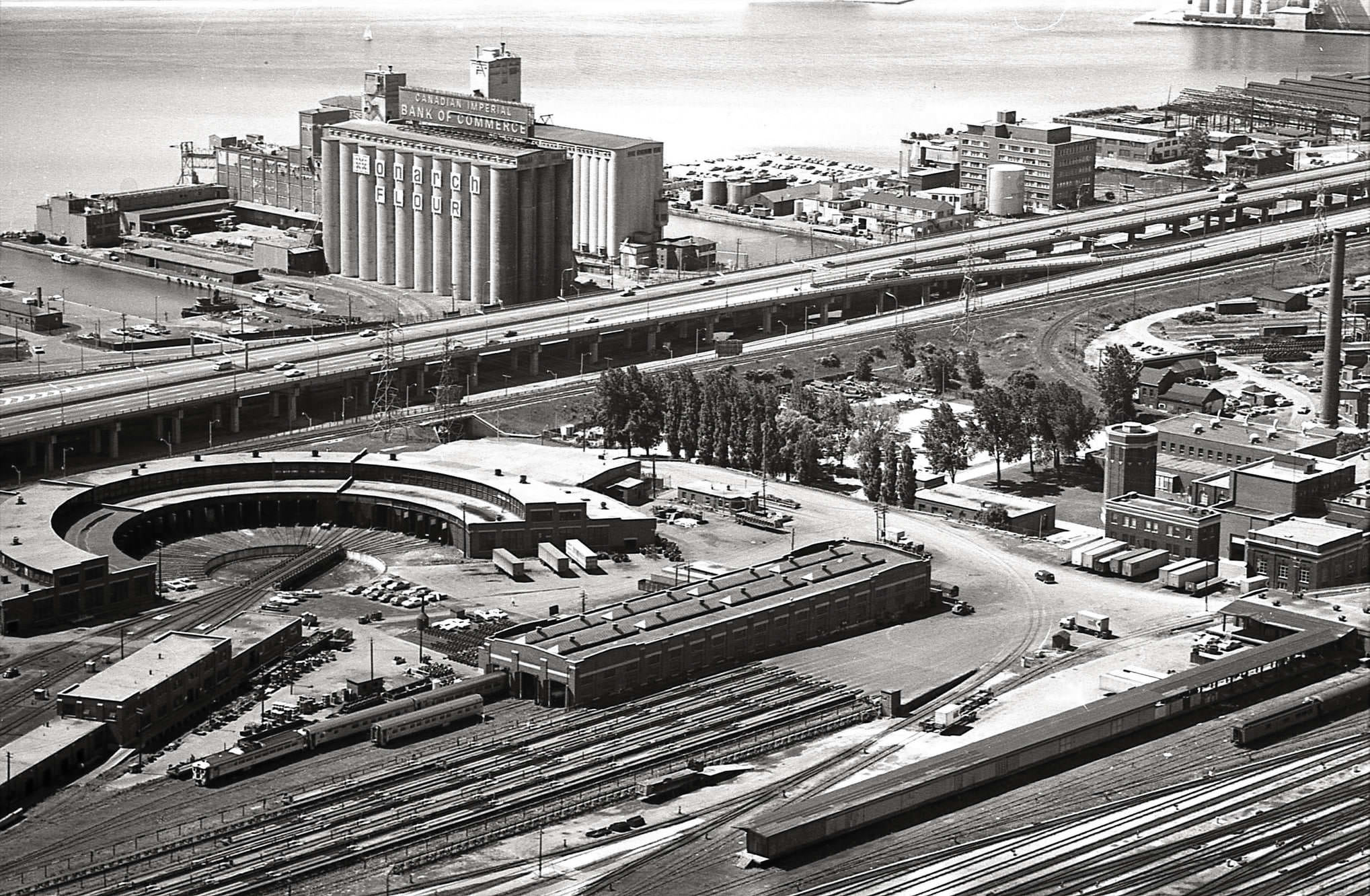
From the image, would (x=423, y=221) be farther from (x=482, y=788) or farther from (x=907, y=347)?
(x=482, y=788)

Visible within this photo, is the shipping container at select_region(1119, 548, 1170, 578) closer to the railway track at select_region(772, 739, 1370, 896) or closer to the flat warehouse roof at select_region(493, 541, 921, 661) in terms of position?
the flat warehouse roof at select_region(493, 541, 921, 661)

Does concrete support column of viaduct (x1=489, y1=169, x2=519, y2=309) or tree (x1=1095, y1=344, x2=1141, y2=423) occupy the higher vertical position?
concrete support column of viaduct (x1=489, y1=169, x2=519, y2=309)

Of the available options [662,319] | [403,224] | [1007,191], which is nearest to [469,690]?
[662,319]

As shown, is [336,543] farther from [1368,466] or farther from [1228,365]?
[1228,365]

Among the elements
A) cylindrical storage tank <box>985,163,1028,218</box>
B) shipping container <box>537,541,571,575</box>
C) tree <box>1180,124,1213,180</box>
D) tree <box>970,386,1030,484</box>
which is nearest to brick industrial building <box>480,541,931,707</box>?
shipping container <box>537,541,571,575</box>

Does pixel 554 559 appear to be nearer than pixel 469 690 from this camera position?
No

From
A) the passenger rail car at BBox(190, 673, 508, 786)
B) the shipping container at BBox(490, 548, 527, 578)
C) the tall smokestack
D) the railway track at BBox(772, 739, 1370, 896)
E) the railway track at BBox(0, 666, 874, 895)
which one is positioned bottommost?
the railway track at BBox(772, 739, 1370, 896)
